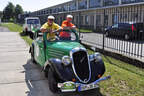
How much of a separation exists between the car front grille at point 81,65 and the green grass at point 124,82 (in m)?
0.70

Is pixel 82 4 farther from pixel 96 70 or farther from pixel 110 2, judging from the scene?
pixel 96 70

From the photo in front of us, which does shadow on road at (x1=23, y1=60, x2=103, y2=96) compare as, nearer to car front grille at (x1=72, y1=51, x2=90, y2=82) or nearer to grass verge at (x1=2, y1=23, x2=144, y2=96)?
grass verge at (x1=2, y1=23, x2=144, y2=96)

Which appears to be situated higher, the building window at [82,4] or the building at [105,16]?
the building window at [82,4]

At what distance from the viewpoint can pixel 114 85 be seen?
4.60 m

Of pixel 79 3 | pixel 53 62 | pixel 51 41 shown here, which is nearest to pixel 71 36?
pixel 51 41

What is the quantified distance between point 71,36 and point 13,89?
7.49 feet

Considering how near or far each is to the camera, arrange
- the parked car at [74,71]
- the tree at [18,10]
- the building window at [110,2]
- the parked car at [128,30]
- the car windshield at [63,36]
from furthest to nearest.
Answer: the tree at [18,10]
the building window at [110,2]
the parked car at [128,30]
the car windshield at [63,36]
the parked car at [74,71]

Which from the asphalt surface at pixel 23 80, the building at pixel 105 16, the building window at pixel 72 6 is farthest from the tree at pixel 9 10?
the asphalt surface at pixel 23 80

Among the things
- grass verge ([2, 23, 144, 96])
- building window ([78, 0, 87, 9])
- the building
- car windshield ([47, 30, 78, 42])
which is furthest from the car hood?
building window ([78, 0, 87, 9])

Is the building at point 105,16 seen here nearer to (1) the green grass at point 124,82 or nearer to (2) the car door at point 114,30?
(2) the car door at point 114,30

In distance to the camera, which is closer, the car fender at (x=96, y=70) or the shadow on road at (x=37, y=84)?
the car fender at (x=96, y=70)

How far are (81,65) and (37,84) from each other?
1562 mm

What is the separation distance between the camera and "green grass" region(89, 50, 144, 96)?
419 cm

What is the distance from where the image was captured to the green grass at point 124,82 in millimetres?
4191
